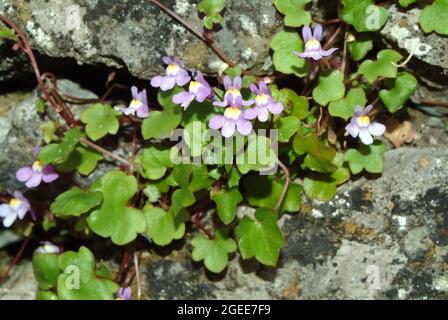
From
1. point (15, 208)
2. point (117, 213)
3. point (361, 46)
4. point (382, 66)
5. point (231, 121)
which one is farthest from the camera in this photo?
point (15, 208)

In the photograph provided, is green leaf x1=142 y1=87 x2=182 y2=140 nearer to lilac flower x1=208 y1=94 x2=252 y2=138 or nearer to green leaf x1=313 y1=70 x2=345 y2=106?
lilac flower x1=208 y1=94 x2=252 y2=138

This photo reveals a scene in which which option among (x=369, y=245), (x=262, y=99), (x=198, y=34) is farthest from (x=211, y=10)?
(x=369, y=245)

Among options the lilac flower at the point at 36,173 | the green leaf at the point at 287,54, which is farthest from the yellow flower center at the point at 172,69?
the lilac flower at the point at 36,173

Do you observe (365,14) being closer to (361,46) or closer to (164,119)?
(361,46)

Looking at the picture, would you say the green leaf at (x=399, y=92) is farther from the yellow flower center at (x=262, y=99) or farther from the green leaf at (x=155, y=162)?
the green leaf at (x=155, y=162)
